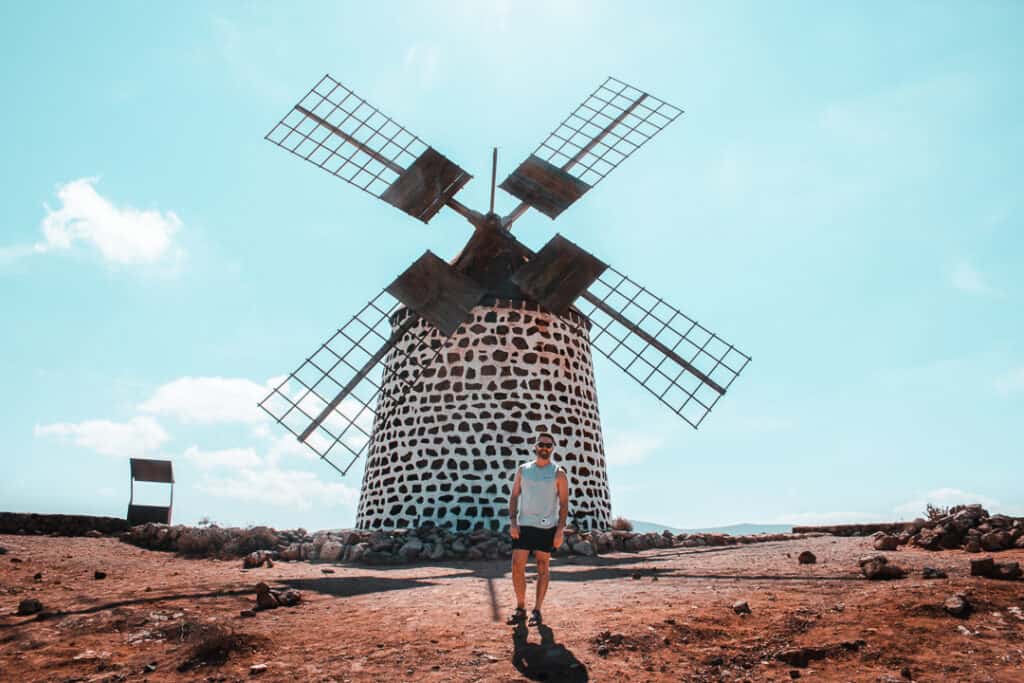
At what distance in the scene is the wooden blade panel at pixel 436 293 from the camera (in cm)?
1421

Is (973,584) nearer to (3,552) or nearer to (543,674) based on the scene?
(543,674)

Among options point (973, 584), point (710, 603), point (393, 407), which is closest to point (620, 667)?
point (710, 603)

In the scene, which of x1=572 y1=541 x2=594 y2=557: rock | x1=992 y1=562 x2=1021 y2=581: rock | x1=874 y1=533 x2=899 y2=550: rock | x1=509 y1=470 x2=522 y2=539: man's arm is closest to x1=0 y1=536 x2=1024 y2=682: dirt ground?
x1=992 y1=562 x2=1021 y2=581: rock

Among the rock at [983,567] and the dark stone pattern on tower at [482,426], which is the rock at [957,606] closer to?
the rock at [983,567]

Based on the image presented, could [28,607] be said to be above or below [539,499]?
below

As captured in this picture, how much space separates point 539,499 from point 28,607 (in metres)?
4.73

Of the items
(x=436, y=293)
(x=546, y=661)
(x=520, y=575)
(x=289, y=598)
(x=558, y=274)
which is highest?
(x=558, y=274)

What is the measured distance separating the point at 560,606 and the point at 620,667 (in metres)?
1.85

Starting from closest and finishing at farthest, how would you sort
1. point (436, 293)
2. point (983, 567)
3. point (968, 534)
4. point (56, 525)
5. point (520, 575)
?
point (520, 575) < point (983, 567) < point (968, 534) < point (436, 293) < point (56, 525)

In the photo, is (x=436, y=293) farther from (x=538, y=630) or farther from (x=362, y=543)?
(x=538, y=630)

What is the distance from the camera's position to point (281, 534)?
12.9 meters

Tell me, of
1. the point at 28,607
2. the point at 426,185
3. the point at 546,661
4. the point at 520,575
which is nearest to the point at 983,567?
the point at 520,575

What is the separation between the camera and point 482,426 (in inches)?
549

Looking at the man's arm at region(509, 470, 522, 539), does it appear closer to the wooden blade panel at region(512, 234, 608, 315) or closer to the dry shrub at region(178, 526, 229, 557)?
the dry shrub at region(178, 526, 229, 557)
